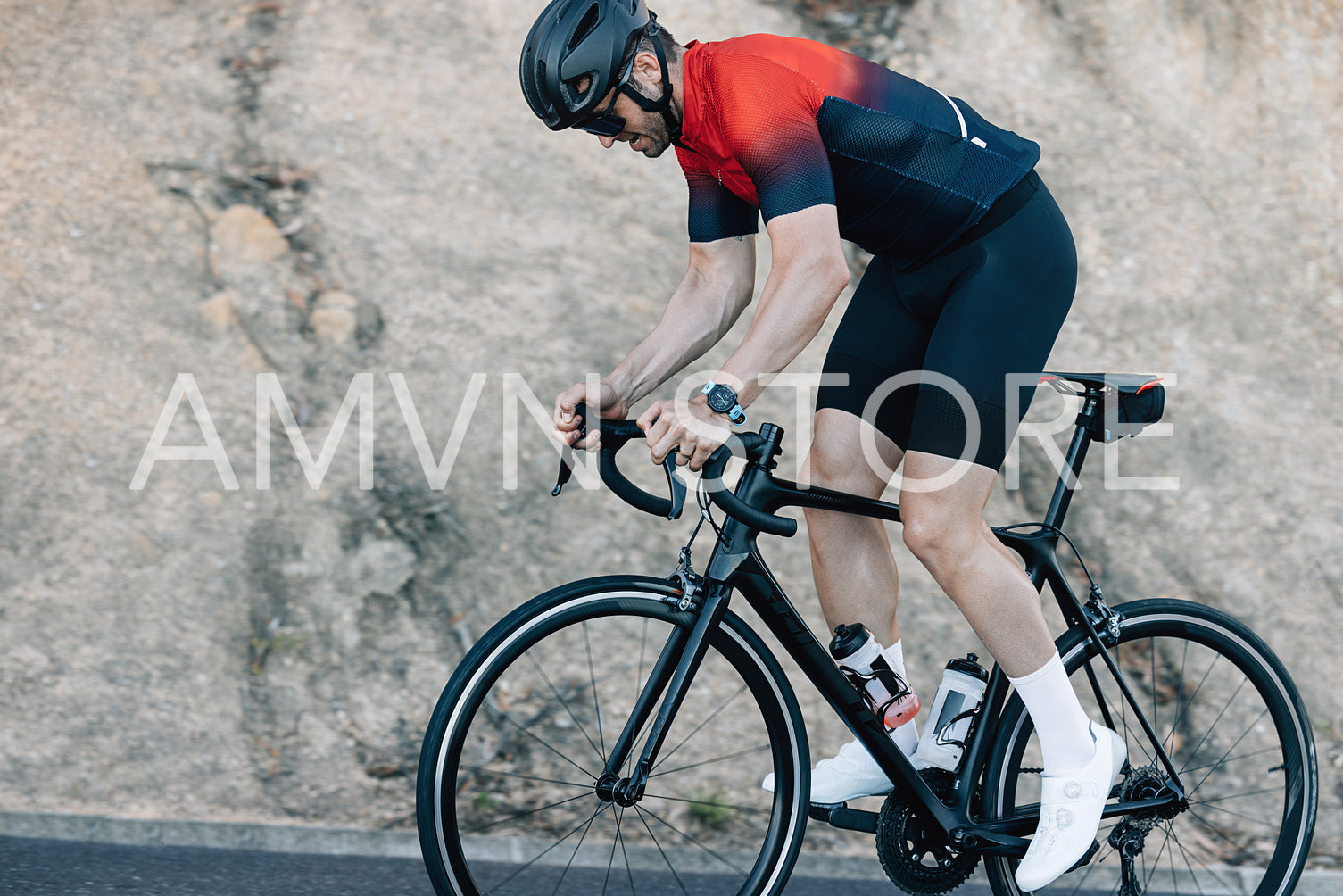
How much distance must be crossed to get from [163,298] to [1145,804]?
167 inches

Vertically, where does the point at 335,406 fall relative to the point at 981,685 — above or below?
below

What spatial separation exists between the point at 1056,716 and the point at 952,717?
10.3 inches

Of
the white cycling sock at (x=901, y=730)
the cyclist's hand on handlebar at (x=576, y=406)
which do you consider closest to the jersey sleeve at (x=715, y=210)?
the cyclist's hand on handlebar at (x=576, y=406)

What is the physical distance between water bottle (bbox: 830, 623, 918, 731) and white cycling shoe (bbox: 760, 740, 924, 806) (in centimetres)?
10

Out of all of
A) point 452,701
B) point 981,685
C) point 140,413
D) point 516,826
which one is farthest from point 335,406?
point 981,685

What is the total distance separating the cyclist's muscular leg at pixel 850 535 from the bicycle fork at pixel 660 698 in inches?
15.9

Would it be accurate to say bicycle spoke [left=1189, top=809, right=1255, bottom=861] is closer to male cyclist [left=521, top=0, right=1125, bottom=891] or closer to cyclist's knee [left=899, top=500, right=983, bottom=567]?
male cyclist [left=521, top=0, right=1125, bottom=891]

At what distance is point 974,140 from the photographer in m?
2.35

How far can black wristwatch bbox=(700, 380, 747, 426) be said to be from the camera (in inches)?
78.0

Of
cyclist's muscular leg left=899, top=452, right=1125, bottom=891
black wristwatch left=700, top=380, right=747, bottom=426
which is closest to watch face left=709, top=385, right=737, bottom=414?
black wristwatch left=700, top=380, right=747, bottom=426

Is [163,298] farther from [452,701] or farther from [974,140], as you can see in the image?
[974,140]

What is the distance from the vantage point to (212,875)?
2.77m

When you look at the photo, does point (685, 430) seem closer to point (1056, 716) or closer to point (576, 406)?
point (576, 406)

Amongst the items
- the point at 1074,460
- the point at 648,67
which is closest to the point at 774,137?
the point at 648,67
